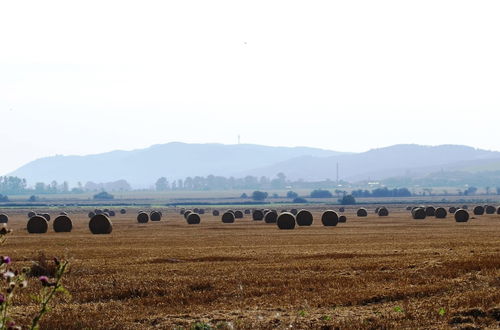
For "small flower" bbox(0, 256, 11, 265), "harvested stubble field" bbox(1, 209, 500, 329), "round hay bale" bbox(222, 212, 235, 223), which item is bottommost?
"harvested stubble field" bbox(1, 209, 500, 329)

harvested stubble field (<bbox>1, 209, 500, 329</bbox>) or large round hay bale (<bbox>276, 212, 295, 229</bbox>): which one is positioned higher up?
large round hay bale (<bbox>276, 212, 295, 229</bbox>)

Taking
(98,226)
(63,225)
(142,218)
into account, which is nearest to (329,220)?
(98,226)

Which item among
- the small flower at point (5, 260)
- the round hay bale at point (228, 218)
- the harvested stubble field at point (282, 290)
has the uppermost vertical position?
the small flower at point (5, 260)

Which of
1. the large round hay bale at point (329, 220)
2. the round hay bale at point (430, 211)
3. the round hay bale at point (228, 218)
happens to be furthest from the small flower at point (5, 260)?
the round hay bale at point (430, 211)

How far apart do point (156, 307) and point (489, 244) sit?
22764mm

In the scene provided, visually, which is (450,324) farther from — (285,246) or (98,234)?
(98,234)

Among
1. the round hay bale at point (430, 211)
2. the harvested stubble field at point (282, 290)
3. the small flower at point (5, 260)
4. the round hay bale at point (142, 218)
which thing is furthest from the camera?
the round hay bale at point (430, 211)

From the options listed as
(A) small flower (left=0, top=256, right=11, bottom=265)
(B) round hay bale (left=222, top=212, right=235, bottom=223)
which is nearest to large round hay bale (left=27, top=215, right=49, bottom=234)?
(B) round hay bale (left=222, top=212, right=235, bottom=223)

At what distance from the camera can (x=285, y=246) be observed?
42.9m

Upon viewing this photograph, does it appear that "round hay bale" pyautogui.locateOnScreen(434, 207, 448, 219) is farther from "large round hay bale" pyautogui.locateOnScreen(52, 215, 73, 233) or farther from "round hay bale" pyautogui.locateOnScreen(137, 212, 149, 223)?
"large round hay bale" pyautogui.locateOnScreen(52, 215, 73, 233)

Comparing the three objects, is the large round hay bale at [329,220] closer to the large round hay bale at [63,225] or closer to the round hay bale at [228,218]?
the round hay bale at [228,218]

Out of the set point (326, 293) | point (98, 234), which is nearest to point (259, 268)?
point (326, 293)

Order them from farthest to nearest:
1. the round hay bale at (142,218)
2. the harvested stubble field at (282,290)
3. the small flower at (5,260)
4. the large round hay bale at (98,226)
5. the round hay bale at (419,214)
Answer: the round hay bale at (142,218) < the round hay bale at (419,214) < the large round hay bale at (98,226) < the harvested stubble field at (282,290) < the small flower at (5,260)

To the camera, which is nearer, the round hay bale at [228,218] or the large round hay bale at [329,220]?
the large round hay bale at [329,220]
